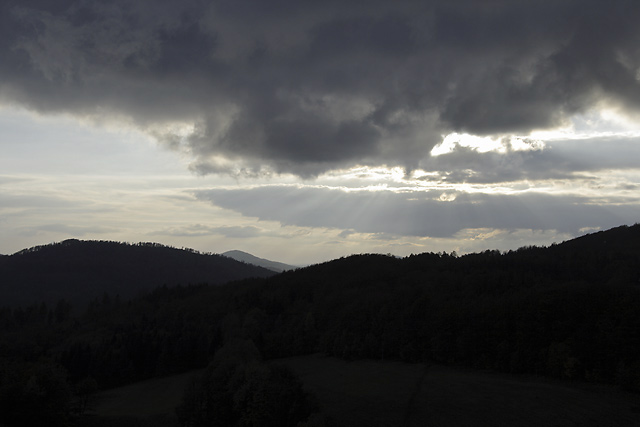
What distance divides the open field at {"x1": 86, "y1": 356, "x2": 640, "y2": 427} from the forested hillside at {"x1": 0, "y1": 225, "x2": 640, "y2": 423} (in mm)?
7102

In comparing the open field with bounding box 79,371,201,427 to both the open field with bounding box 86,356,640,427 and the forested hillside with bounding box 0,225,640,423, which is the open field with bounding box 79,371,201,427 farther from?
the forested hillside with bounding box 0,225,640,423

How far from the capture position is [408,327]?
378ft

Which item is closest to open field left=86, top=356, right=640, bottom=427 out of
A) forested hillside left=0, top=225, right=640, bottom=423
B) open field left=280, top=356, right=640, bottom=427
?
open field left=280, top=356, right=640, bottom=427

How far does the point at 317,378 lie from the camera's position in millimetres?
98688

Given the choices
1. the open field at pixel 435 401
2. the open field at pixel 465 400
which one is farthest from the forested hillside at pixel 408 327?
the open field at pixel 465 400

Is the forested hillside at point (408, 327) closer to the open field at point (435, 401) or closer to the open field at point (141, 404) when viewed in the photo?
the open field at point (435, 401)

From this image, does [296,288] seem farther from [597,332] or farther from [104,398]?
[597,332]

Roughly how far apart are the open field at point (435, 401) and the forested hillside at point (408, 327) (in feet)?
23.3

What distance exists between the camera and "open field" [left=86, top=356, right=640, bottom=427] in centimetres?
6469

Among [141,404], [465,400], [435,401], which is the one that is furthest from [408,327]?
[141,404]

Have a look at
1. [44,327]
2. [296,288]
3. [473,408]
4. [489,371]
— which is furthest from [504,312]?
[44,327]

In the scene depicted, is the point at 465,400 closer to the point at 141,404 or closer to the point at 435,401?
the point at 435,401

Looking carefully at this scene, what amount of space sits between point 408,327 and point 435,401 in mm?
43502

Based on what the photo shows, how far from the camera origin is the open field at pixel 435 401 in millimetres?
64688
